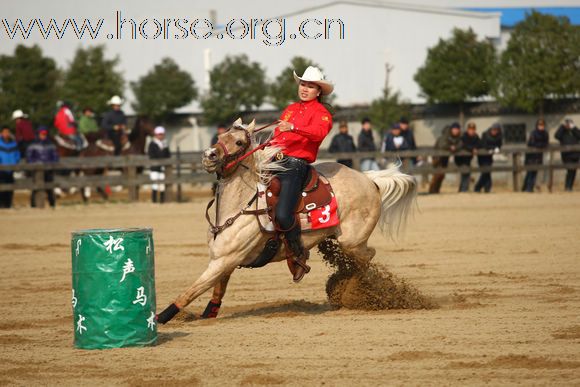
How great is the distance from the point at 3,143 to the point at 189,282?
13427 millimetres

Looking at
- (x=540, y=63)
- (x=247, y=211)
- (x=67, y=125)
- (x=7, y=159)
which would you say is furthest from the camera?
(x=540, y=63)

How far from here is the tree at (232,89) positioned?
39750 millimetres

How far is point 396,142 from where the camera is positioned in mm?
25844

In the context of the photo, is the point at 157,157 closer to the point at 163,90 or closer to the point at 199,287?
the point at 163,90

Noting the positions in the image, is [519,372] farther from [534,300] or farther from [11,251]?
[11,251]

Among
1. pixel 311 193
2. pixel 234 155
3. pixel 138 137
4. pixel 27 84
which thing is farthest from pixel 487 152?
pixel 27 84

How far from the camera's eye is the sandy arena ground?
6.46 m

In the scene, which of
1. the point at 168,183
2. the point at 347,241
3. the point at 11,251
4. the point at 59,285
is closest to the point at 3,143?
the point at 168,183

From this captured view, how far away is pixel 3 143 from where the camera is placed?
78.2 feet

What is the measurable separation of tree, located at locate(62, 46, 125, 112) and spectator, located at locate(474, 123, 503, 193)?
681 inches

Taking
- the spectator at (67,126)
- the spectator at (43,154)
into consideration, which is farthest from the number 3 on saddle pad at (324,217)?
the spectator at (67,126)

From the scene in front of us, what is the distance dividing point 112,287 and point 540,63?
93.6 feet

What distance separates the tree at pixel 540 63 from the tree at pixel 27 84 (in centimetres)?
1650

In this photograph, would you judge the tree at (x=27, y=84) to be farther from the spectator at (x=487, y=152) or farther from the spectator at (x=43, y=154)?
the spectator at (x=487, y=152)
